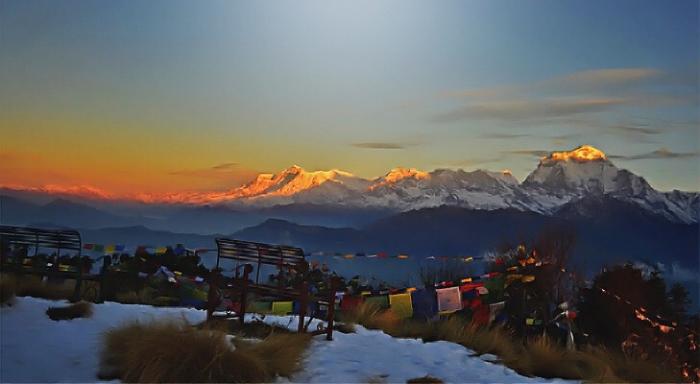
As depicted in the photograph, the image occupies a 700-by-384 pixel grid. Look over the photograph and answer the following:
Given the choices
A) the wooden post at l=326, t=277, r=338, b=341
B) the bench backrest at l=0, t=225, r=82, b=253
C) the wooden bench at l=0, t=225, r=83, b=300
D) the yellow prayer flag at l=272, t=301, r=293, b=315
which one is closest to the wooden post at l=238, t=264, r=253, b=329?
the wooden post at l=326, t=277, r=338, b=341

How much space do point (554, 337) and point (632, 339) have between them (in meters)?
1.36

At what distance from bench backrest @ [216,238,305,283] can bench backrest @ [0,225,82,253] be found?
6.67 feet

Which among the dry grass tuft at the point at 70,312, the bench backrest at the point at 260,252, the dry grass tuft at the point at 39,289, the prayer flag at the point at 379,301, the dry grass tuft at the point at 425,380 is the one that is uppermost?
the bench backrest at the point at 260,252

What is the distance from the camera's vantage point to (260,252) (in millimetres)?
9586

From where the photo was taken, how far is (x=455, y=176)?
91.2 feet

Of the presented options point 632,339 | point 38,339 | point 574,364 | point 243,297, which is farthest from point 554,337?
point 38,339

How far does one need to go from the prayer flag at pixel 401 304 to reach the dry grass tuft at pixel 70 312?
4.78m

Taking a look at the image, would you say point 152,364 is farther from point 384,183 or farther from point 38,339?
point 384,183

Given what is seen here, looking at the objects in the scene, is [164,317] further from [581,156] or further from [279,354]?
[581,156]

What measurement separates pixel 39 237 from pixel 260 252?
3.17 metres

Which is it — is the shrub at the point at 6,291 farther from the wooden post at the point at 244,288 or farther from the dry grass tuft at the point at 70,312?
the wooden post at the point at 244,288

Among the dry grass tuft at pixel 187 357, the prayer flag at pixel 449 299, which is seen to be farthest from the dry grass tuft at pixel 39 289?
the prayer flag at pixel 449 299

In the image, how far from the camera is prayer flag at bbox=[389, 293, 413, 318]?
38.2ft

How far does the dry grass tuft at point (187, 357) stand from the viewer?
616cm
